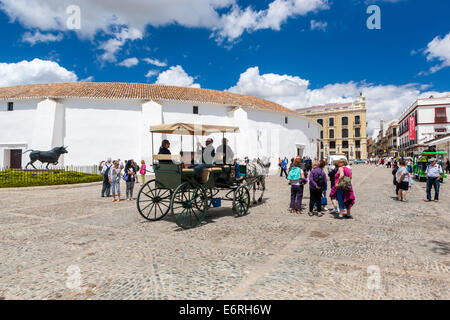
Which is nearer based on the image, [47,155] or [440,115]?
[47,155]

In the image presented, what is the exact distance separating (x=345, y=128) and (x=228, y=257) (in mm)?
67210

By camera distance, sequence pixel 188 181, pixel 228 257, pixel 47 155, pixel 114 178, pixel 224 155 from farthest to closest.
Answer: pixel 47 155, pixel 114 178, pixel 224 155, pixel 188 181, pixel 228 257

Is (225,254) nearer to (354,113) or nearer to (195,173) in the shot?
(195,173)

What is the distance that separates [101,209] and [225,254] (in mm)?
5479

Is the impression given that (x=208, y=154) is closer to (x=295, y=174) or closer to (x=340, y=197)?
(x=295, y=174)

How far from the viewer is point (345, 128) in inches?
2534

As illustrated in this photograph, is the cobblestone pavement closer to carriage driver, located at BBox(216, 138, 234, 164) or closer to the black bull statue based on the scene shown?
carriage driver, located at BBox(216, 138, 234, 164)

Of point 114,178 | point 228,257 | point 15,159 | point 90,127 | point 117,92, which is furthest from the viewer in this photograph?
point 117,92

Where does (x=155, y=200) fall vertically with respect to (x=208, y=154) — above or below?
below

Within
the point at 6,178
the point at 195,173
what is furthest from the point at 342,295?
the point at 6,178

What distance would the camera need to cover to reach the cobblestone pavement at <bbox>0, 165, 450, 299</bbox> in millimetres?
3039

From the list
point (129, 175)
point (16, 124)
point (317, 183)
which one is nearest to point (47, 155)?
point (16, 124)
